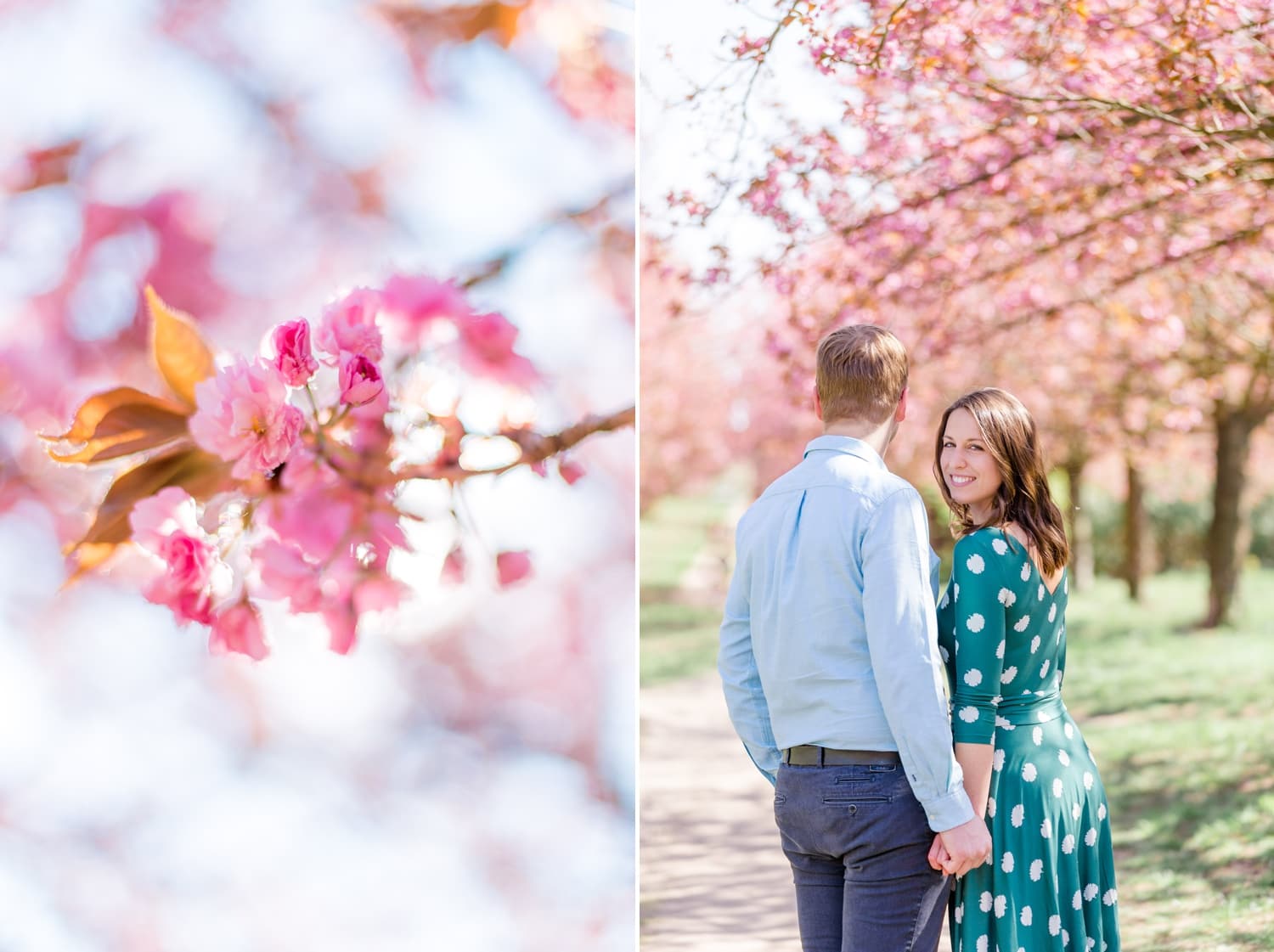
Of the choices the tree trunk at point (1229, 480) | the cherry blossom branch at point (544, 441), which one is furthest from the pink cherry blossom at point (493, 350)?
the tree trunk at point (1229, 480)

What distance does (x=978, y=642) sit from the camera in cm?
131

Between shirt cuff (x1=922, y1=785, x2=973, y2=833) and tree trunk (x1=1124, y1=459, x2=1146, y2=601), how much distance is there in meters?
7.36

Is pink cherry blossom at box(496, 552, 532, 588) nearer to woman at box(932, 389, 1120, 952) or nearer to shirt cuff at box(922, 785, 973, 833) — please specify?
woman at box(932, 389, 1120, 952)

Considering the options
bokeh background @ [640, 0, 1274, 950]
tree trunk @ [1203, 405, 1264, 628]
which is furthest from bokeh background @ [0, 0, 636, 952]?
tree trunk @ [1203, 405, 1264, 628]

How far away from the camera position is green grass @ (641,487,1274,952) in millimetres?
2649

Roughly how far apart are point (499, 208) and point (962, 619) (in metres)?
1.30

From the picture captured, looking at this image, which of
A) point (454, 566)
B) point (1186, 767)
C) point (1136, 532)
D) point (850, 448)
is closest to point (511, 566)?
point (454, 566)

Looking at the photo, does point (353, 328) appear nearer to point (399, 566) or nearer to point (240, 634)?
point (399, 566)

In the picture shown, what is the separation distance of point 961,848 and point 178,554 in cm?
142

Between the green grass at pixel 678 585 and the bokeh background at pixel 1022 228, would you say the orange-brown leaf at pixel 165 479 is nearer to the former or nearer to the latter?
the bokeh background at pixel 1022 228

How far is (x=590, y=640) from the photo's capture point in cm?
226

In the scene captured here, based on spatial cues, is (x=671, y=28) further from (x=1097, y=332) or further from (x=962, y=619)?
(x=1097, y=332)

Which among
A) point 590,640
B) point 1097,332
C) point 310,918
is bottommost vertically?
point 310,918

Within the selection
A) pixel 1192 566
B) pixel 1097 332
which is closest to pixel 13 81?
pixel 1097 332
